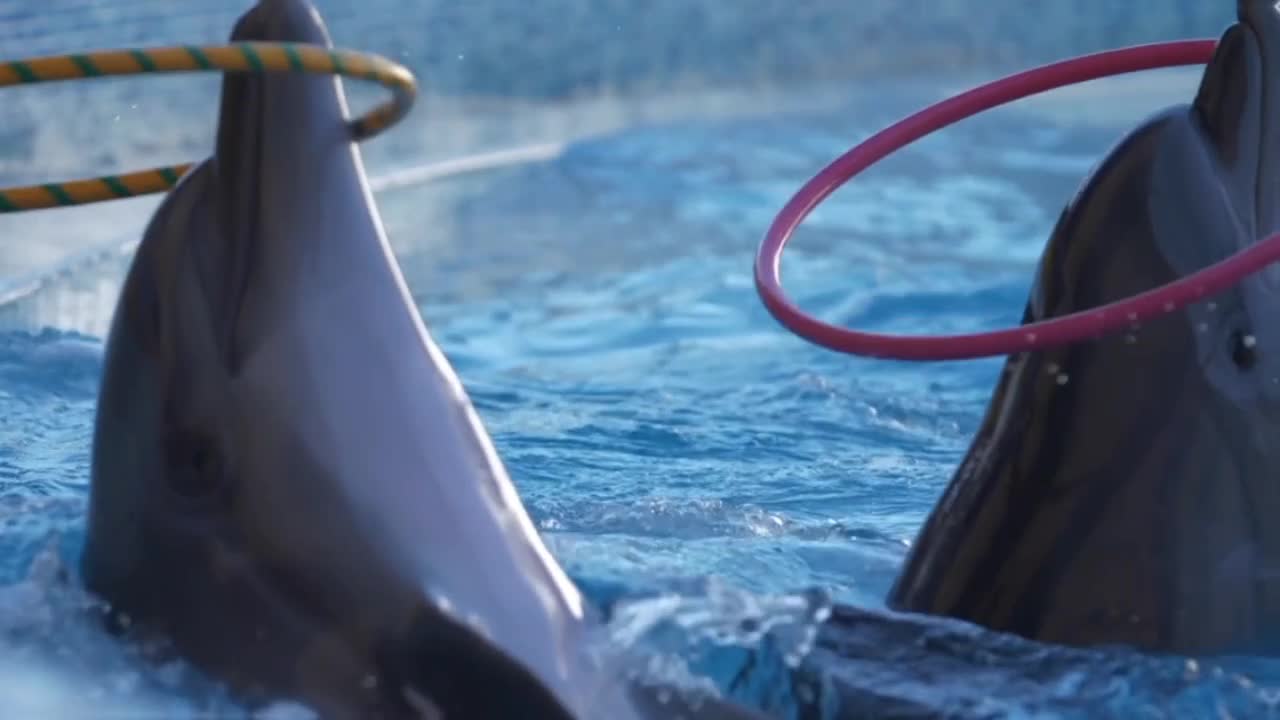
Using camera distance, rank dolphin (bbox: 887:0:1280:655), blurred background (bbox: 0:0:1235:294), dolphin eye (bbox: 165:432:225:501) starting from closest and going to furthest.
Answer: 1. dolphin eye (bbox: 165:432:225:501)
2. dolphin (bbox: 887:0:1280:655)
3. blurred background (bbox: 0:0:1235:294)

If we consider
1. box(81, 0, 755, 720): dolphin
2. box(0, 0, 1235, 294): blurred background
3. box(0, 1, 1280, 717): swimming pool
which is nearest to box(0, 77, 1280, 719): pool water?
box(0, 1, 1280, 717): swimming pool

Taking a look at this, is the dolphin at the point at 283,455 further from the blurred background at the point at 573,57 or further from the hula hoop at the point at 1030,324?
the blurred background at the point at 573,57

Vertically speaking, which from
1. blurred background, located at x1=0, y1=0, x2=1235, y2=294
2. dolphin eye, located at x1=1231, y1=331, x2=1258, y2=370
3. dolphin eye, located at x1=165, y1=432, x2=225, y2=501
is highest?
dolphin eye, located at x1=1231, y1=331, x2=1258, y2=370

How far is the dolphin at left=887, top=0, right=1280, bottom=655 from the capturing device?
2275mm

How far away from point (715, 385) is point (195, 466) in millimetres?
4318

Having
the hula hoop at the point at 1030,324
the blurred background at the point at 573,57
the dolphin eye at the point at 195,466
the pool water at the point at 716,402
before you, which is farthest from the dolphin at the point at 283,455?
the blurred background at the point at 573,57

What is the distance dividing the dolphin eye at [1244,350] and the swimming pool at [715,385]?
363mm

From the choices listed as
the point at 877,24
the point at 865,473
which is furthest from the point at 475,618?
the point at 877,24

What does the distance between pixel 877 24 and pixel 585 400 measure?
27.1 feet

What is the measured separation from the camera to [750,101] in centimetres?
1259

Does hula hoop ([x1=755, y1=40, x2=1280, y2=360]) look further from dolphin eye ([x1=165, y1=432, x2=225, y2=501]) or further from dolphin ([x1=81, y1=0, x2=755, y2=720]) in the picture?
dolphin eye ([x1=165, y1=432, x2=225, y2=501])

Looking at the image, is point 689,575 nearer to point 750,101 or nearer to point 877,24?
point 750,101

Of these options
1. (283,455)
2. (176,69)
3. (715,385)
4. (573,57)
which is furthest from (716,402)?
(573,57)

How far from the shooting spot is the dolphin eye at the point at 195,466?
1.99 metres
